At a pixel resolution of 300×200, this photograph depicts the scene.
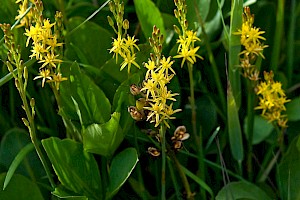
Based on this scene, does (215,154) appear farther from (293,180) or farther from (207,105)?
(293,180)

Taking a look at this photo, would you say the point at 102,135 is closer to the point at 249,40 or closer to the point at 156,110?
the point at 156,110

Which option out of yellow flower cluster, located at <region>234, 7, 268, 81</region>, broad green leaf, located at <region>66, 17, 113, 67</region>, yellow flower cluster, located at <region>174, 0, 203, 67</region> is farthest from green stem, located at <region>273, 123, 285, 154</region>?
broad green leaf, located at <region>66, 17, 113, 67</region>

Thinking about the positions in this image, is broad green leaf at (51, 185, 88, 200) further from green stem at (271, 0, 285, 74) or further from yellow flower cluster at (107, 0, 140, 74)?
green stem at (271, 0, 285, 74)

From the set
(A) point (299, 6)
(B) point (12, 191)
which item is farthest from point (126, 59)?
(A) point (299, 6)

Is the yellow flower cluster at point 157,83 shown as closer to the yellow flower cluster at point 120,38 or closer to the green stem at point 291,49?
the yellow flower cluster at point 120,38

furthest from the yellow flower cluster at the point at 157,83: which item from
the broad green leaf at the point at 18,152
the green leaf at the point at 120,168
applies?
the broad green leaf at the point at 18,152

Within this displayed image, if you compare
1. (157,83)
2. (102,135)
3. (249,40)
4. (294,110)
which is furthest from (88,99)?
(294,110)

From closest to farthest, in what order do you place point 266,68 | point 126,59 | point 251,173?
point 126,59 → point 251,173 → point 266,68
